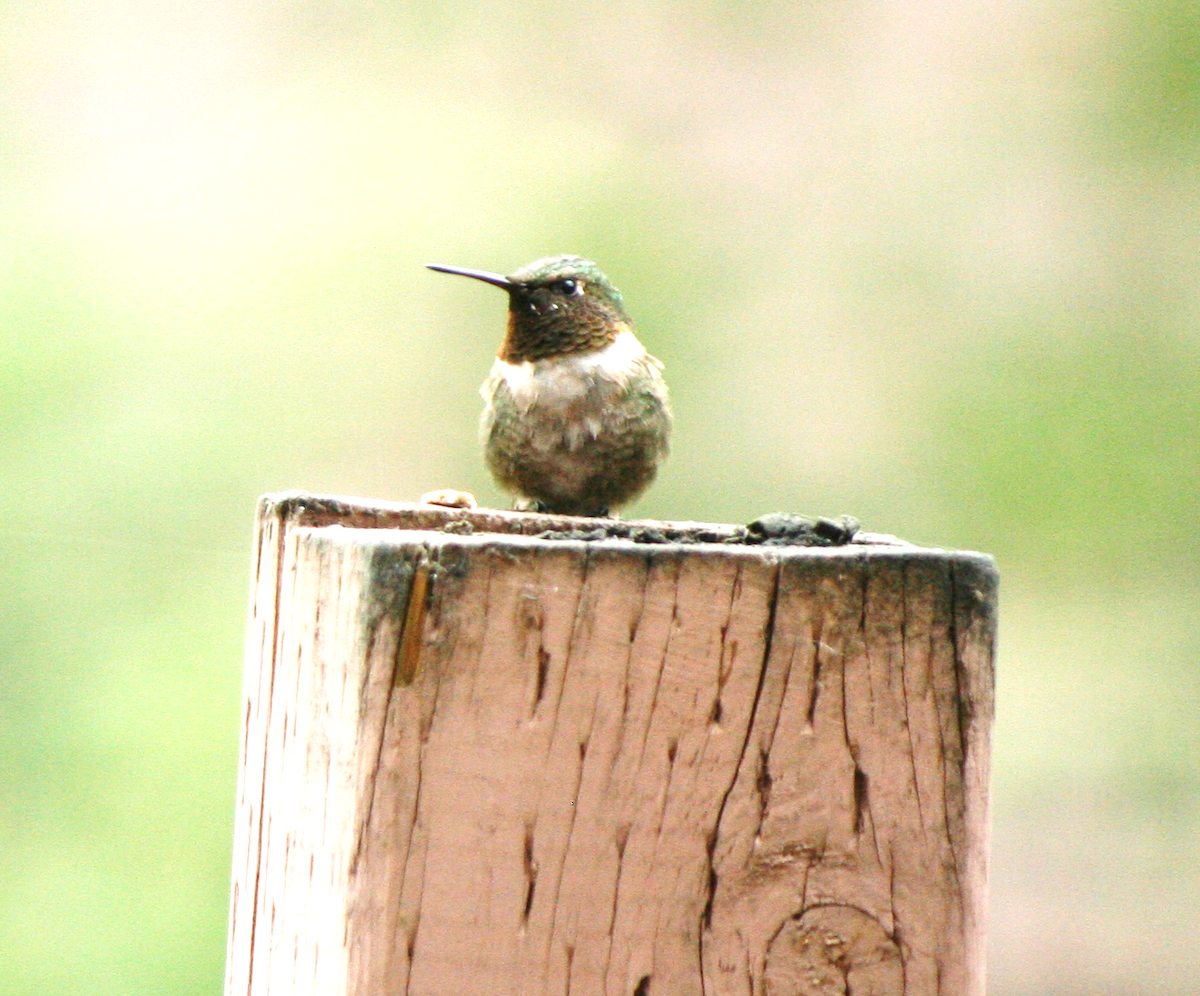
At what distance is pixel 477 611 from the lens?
5.12 feet

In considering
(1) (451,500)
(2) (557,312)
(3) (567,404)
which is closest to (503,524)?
(1) (451,500)

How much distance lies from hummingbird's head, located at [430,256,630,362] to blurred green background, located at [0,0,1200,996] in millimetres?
2903

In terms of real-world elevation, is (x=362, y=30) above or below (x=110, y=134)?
above

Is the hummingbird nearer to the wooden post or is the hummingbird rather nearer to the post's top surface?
the post's top surface

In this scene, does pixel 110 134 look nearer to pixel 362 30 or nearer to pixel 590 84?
pixel 362 30

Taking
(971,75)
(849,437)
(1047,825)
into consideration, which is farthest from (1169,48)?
(1047,825)

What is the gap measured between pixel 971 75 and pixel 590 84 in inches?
92.9

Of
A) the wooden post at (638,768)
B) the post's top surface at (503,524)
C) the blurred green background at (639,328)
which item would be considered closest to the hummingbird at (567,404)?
the post's top surface at (503,524)

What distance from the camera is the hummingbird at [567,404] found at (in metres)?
3.55

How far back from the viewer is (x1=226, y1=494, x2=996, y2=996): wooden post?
156 centimetres

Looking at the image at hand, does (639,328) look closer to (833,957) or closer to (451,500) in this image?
(451,500)

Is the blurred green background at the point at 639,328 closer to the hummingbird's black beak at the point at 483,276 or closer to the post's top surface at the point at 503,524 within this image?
the hummingbird's black beak at the point at 483,276

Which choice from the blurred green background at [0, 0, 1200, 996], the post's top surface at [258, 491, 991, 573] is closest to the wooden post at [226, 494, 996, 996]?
the post's top surface at [258, 491, 991, 573]

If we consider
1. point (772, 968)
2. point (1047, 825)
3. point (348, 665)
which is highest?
point (348, 665)
